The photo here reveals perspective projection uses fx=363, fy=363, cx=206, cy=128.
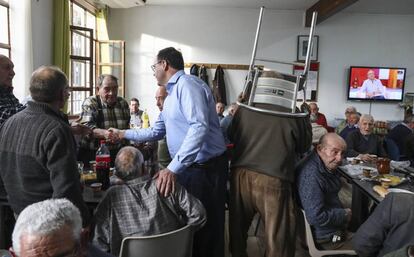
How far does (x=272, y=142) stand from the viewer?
7.59 ft

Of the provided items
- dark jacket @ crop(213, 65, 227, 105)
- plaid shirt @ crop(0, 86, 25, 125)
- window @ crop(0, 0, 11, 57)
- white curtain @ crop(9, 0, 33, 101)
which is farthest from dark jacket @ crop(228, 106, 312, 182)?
dark jacket @ crop(213, 65, 227, 105)

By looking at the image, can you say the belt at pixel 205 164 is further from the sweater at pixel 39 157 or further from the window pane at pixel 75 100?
the window pane at pixel 75 100

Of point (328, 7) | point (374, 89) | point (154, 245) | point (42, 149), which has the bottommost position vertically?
point (154, 245)

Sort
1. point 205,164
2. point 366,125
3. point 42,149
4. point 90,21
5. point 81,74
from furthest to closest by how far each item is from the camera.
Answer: point 90,21, point 81,74, point 366,125, point 205,164, point 42,149

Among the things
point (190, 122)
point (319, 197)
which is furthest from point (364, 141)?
point (190, 122)

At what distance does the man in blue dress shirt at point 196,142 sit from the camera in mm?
2037

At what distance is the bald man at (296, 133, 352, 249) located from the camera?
90.1 inches

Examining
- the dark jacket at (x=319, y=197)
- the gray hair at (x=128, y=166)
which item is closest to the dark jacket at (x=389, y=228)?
the dark jacket at (x=319, y=197)

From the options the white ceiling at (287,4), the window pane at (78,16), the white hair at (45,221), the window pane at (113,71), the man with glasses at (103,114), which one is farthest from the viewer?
the window pane at (113,71)

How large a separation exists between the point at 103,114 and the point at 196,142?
5.25 ft

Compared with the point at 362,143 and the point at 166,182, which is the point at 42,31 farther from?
the point at 362,143

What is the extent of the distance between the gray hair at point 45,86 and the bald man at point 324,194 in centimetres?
159

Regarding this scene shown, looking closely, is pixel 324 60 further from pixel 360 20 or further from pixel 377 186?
pixel 377 186

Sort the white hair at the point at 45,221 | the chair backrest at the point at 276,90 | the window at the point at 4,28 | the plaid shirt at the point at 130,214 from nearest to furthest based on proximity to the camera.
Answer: the white hair at the point at 45,221
the plaid shirt at the point at 130,214
the chair backrest at the point at 276,90
the window at the point at 4,28
